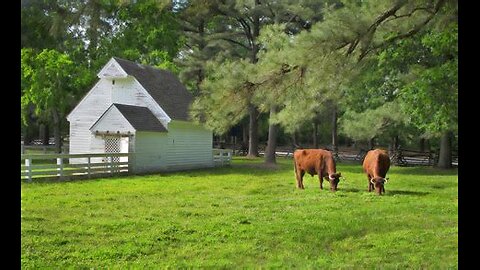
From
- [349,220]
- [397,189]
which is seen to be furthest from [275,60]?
[397,189]

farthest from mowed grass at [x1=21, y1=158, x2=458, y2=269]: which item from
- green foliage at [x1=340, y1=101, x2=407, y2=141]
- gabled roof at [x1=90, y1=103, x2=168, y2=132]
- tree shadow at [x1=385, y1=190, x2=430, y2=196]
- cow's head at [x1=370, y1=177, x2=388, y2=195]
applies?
green foliage at [x1=340, y1=101, x2=407, y2=141]

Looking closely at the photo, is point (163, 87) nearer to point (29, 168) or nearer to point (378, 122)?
point (29, 168)

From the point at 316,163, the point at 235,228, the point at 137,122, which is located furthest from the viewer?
the point at 137,122

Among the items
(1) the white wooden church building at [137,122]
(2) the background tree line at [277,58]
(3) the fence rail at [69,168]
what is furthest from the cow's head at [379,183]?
(1) the white wooden church building at [137,122]

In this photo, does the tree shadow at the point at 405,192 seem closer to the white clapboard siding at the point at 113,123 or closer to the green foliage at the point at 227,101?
the green foliage at the point at 227,101

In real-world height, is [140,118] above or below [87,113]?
below

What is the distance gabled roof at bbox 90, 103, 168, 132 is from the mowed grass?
7.82 meters

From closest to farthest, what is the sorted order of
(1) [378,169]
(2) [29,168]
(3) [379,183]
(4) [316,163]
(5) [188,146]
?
(3) [379,183] → (1) [378,169] → (4) [316,163] → (2) [29,168] → (5) [188,146]

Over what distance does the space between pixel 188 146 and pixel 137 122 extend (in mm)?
4673

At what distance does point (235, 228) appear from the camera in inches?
403

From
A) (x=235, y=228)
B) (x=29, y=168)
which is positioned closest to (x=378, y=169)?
(x=235, y=228)
